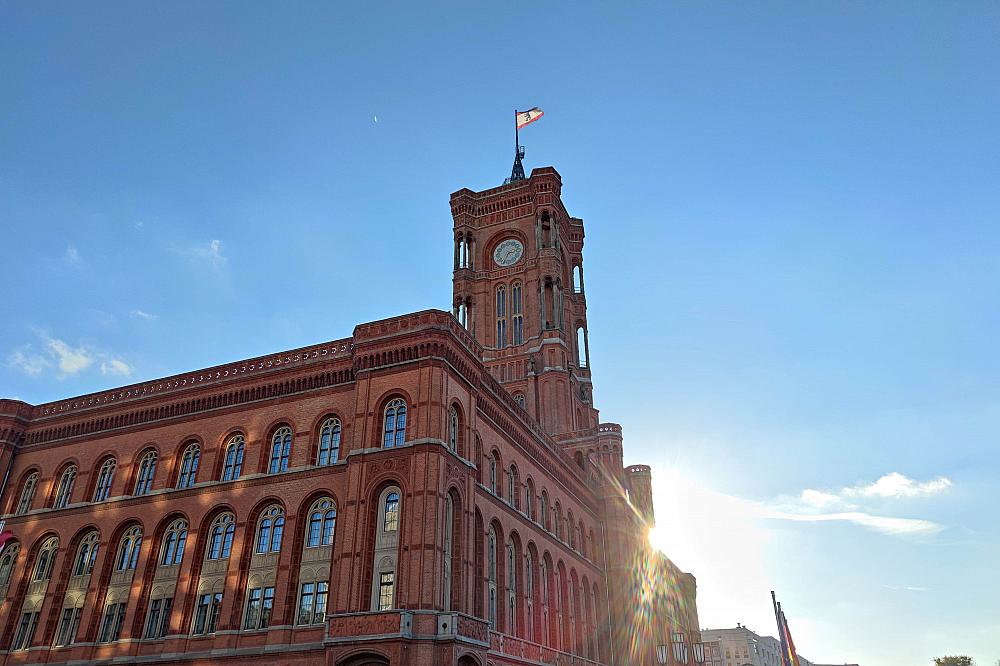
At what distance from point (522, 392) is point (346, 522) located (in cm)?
3455

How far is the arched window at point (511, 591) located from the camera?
1489 inches

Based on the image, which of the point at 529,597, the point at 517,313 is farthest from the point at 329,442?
the point at 517,313

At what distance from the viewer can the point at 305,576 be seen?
105ft

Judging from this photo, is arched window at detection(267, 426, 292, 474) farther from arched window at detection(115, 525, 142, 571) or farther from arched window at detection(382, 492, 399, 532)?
arched window at detection(115, 525, 142, 571)

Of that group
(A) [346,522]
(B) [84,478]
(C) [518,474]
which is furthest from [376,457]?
(B) [84,478]

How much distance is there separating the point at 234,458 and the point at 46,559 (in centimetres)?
1221

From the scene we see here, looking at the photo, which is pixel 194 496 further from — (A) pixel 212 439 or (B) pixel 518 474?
(B) pixel 518 474

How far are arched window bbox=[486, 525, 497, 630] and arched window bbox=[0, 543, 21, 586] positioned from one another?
85.2 feet

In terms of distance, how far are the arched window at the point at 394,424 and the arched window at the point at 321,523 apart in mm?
4012

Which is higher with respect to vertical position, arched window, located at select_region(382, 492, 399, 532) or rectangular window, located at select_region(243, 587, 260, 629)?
arched window, located at select_region(382, 492, 399, 532)

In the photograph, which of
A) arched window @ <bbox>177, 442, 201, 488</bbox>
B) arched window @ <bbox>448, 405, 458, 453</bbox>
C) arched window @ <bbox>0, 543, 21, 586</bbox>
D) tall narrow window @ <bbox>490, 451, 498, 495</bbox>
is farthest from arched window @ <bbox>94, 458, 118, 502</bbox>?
tall narrow window @ <bbox>490, 451, 498, 495</bbox>

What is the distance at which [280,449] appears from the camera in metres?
36.0

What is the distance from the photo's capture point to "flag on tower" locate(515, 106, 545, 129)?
75.4m

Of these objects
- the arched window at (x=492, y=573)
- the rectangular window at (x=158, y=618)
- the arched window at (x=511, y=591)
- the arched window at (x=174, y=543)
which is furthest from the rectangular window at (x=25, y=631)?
the arched window at (x=511, y=591)
